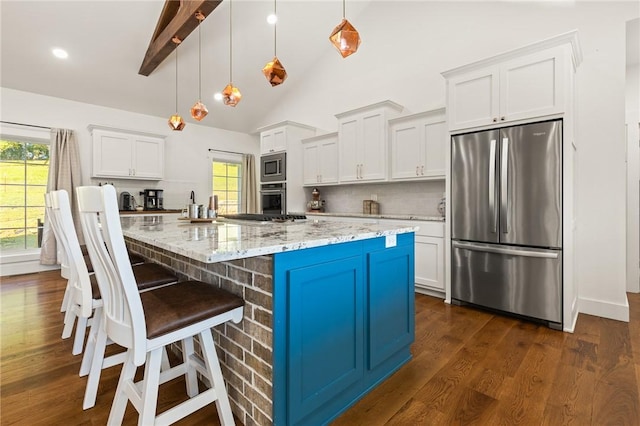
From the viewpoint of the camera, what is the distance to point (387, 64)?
4.36 metres

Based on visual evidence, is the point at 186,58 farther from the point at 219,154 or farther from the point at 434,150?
the point at 434,150

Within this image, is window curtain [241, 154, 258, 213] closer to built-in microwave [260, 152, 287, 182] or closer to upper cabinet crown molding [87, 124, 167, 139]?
built-in microwave [260, 152, 287, 182]

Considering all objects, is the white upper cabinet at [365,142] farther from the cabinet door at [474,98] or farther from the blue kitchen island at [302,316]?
the blue kitchen island at [302,316]

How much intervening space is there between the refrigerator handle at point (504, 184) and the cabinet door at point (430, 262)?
0.65 meters

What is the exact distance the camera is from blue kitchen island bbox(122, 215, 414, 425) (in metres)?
1.23

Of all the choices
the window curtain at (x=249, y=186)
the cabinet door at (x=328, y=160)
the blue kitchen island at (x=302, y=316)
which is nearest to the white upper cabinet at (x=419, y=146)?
the cabinet door at (x=328, y=160)

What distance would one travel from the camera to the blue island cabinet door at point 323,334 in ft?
4.19

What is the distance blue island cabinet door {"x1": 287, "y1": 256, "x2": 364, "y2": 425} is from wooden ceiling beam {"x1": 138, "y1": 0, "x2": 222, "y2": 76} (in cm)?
261

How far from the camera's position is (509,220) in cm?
268

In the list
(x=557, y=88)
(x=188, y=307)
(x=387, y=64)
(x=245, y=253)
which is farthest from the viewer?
(x=387, y=64)

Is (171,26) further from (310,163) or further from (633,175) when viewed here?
(633,175)

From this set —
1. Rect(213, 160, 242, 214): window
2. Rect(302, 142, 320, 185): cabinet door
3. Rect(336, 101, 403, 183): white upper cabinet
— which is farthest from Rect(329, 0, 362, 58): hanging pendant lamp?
Rect(213, 160, 242, 214): window

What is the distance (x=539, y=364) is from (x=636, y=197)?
281cm

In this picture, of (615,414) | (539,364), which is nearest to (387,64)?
(539,364)
